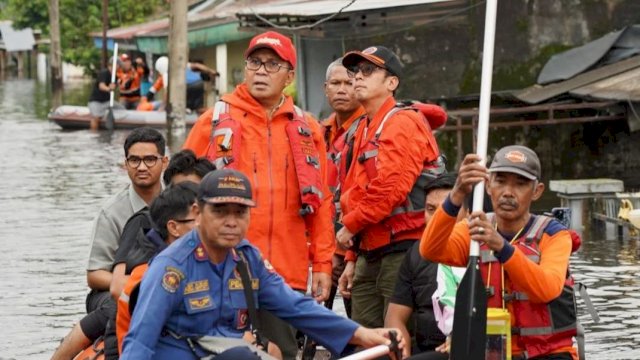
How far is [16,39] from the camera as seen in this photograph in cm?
9625

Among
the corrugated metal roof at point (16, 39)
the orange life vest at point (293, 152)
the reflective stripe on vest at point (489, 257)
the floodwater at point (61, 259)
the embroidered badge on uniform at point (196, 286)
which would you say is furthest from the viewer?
the corrugated metal roof at point (16, 39)

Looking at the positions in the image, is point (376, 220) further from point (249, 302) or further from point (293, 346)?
point (249, 302)

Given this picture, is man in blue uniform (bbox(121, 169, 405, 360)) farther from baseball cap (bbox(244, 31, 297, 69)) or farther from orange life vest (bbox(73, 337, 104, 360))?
baseball cap (bbox(244, 31, 297, 69))

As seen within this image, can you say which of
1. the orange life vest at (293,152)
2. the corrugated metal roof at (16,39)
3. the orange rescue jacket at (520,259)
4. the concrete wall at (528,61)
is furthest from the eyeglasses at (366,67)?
the corrugated metal roof at (16,39)

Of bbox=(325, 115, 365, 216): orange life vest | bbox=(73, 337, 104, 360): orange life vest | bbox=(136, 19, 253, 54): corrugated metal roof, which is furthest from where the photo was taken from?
bbox=(136, 19, 253, 54): corrugated metal roof

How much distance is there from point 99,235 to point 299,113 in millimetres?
1305

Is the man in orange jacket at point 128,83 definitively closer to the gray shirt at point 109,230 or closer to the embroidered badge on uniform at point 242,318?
the gray shirt at point 109,230

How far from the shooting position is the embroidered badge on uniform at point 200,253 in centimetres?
649

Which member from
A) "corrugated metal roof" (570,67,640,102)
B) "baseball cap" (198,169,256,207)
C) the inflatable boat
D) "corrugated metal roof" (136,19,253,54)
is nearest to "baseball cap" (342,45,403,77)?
"baseball cap" (198,169,256,207)

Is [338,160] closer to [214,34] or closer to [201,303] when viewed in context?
[201,303]

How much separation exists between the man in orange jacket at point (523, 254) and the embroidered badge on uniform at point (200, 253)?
102 centimetres

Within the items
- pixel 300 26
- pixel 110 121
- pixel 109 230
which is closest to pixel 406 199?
pixel 109 230

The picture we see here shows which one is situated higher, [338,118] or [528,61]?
[528,61]

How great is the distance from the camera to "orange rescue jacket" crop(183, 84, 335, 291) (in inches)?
325
